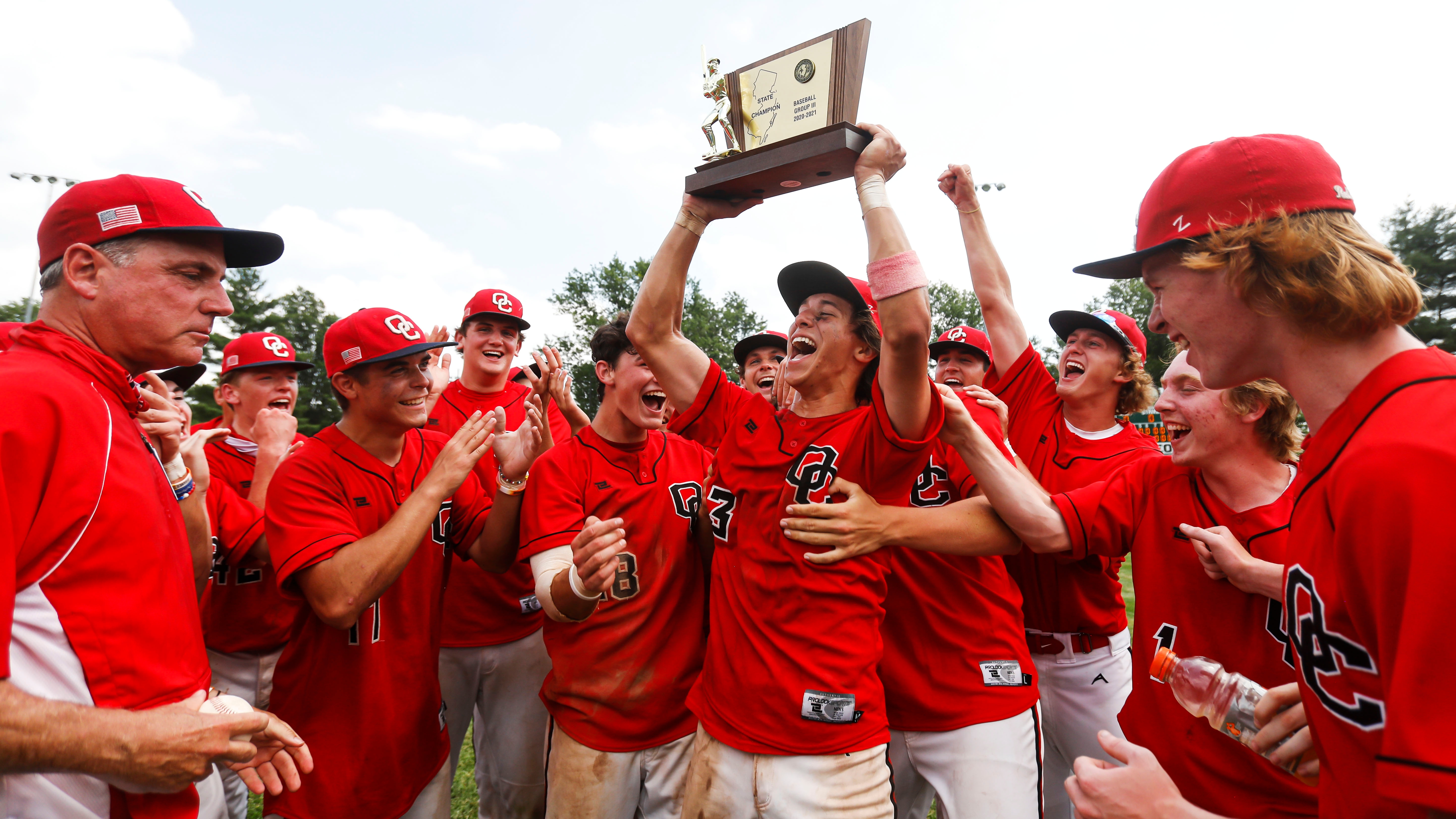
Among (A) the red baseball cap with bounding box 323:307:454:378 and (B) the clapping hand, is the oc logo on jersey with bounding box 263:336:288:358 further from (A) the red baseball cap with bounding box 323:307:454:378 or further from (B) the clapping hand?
(B) the clapping hand

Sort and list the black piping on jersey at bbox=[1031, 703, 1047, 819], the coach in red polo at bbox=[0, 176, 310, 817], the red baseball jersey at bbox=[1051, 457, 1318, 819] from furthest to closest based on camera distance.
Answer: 1. the black piping on jersey at bbox=[1031, 703, 1047, 819]
2. the red baseball jersey at bbox=[1051, 457, 1318, 819]
3. the coach in red polo at bbox=[0, 176, 310, 817]

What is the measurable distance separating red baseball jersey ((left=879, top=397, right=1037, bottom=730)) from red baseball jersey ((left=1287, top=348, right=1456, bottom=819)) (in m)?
1.71

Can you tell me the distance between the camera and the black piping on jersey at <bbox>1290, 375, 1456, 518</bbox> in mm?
1272

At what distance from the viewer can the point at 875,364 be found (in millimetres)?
3289

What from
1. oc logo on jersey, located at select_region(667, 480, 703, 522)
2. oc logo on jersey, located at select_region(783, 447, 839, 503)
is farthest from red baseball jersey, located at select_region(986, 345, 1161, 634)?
oc logo on jersey, located at select_region(667, 480, 703, 522)

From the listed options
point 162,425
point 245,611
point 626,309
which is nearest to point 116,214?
point 162,425

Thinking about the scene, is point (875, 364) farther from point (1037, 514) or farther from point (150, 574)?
point (150, 574)

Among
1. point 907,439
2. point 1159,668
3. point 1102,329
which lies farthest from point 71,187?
point 1102,329

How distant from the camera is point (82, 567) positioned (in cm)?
185

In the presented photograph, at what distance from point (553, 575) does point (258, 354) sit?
3.64 metres

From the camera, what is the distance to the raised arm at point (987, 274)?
14.8ft

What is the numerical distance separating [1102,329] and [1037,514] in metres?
2.09

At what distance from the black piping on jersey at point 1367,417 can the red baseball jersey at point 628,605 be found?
2.62 meters

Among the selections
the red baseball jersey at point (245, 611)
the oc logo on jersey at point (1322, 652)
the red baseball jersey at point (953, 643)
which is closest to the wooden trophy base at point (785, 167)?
the red baseball jersey at point (953, 643)
